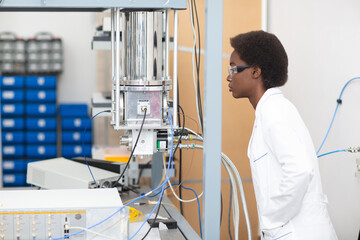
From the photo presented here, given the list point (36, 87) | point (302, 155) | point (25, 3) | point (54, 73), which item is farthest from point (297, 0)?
point (54, 73)

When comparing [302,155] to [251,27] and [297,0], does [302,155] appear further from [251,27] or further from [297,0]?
[251,27]

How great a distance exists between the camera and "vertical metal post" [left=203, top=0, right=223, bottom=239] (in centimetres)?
152

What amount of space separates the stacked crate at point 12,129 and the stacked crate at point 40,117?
0.25ft

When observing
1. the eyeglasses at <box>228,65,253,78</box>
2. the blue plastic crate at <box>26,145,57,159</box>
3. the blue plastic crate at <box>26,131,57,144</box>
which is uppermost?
the eyeglasses at <box>228,65,253,78</box>

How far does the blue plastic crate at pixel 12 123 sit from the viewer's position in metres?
5.53

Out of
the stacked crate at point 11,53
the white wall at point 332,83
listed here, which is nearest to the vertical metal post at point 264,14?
the white wall at point 332,83

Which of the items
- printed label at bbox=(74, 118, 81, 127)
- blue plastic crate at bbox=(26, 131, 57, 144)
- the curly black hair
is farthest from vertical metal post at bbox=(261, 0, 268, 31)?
blue plastic crate at bbox=(26, 131, 57, 144)

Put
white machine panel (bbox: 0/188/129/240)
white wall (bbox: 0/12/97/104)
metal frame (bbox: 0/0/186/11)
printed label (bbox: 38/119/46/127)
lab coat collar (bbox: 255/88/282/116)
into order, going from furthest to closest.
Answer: white wall (bbox: 0/12/97/104) → printed label (bbox: 38/119/46/127) → lab coat collar (bbox: 255/88/282/116) → metal frame (bbox: 0/0/186/11) → white machine panel (bbox: 0/188/129/240)

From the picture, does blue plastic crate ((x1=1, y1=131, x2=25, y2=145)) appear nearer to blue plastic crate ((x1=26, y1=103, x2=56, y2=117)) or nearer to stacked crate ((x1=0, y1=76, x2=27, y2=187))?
stacked crate ((x1=0, y1=76, x2=27, y2=187))

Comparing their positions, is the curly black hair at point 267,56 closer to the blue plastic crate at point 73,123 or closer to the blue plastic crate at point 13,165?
the blue plastic crate at point 73,123

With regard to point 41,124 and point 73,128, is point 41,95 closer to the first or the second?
point 41,124

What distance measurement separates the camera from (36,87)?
556 cm

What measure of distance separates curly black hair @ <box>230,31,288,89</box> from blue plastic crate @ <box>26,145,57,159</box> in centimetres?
418

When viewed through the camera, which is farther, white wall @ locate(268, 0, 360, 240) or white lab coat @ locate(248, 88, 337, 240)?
white wall @ locate(268, 0, 360, 240)
